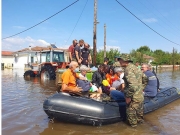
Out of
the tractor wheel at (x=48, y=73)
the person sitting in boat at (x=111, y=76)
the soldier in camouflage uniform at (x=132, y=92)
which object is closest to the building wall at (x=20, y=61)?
the tractor wheel at (x=48, y=73)

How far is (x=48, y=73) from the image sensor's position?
14219 millimetres

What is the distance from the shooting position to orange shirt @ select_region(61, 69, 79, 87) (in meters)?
5.13

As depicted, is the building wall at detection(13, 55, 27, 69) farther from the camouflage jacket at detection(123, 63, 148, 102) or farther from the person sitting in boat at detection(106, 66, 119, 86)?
the camouflage jacket at detection(123, 63, 148, 102)

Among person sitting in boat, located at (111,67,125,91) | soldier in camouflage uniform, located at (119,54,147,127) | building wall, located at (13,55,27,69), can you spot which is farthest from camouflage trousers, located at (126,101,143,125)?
building wall, located at (13,55,27,69)

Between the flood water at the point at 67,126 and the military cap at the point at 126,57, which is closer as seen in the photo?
the flood water at the point at 67,126

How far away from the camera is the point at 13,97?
27.4ft

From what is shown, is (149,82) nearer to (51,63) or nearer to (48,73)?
(48,73)

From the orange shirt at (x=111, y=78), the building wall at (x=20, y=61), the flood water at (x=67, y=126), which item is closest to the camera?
the flood water at (x=67, y=126)

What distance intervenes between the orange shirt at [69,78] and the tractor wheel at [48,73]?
9.03 meters

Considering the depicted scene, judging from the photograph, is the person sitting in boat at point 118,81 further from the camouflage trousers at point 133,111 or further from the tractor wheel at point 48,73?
the tractor wheel at point 48,73

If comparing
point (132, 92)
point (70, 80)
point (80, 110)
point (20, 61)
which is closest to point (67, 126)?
point (80, 110)

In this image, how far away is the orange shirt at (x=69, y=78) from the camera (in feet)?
16.8

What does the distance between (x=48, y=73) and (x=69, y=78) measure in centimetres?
933

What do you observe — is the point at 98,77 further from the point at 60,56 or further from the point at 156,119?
the point at 60,56
